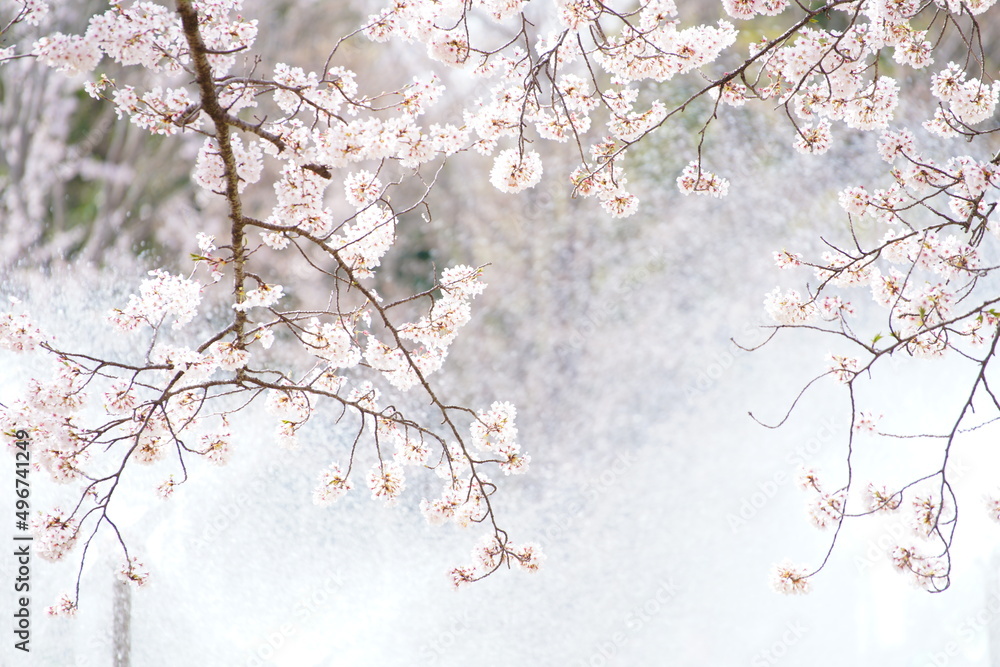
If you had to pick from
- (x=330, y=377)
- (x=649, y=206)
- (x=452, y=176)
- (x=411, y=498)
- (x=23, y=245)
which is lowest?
(x=330, y=377)

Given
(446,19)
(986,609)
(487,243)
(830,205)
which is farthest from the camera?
(487,243)

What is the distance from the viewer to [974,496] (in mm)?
3162

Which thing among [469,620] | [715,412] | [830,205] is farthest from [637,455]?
[830,205]

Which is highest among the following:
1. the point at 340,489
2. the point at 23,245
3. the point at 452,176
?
the point at 452,176

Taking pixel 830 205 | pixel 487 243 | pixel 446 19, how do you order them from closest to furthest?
pixel 446 19 < pixel 830 205 < pixel 487 243

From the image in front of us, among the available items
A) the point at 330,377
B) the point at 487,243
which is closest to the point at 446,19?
the point at 330,377

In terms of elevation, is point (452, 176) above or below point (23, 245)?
above

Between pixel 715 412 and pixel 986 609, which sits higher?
pixel 715 412

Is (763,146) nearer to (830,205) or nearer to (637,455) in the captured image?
(830,205)

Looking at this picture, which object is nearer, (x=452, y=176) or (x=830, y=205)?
(x=830, y=205)

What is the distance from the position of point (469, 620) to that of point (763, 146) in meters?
2.64

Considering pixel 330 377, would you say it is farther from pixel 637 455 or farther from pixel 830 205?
pixel 830 205

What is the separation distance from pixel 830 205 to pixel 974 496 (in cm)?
147

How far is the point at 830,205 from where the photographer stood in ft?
12.7
